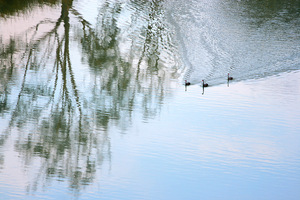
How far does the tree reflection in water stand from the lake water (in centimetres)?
3

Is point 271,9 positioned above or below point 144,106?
above

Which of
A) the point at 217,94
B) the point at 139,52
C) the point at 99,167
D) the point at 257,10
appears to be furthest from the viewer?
the point at 257,10

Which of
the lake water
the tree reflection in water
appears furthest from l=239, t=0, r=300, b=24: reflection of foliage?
the tree reflection in water

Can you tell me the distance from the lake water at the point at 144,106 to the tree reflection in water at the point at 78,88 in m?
0.03

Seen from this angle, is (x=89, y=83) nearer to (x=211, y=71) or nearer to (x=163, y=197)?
(x=211, y=71)

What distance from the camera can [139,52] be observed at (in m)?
12.2

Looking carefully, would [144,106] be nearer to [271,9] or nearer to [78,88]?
[78,88]

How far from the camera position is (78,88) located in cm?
941

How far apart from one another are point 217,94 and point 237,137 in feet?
6.75

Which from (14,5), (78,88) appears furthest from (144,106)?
(14,5)

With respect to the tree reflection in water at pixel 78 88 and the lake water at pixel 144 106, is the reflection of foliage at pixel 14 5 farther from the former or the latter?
the tree reflection in water at pixel 78 88

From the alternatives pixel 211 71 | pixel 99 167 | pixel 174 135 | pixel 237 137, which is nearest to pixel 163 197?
pixel 99 167

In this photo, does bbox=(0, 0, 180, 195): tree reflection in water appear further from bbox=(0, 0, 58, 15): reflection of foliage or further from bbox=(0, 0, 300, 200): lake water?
bbox=(0, 0, 58, 15): reflection of foliage

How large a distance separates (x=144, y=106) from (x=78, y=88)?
172 centimetres
